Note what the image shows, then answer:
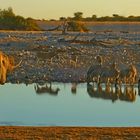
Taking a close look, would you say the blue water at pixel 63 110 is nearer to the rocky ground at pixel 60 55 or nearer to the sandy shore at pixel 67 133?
the sandy shore at pixel 67 133

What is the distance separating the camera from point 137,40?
32.7 metres

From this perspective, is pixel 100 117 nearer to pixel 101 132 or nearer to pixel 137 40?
pixel 101 132

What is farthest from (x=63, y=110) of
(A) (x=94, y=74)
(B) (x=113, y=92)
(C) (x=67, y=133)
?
(A) (x=94, y=74)

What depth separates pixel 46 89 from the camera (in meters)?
18.5

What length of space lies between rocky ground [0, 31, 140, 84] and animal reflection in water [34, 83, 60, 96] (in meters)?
1.26

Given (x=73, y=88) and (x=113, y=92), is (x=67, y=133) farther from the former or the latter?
(x=73, y=88)

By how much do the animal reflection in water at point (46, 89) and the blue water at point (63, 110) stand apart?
0.57 ft

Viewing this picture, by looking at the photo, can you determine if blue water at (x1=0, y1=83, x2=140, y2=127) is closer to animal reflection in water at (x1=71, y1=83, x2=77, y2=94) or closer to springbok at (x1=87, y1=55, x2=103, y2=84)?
animal reflection in water at (x1=71, y1=83, x2=77, y2=94)

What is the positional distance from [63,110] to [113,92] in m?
4.21

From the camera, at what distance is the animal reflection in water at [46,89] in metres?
17.7

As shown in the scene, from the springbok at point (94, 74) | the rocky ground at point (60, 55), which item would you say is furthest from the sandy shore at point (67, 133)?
the rocky ground at point (60, 55)

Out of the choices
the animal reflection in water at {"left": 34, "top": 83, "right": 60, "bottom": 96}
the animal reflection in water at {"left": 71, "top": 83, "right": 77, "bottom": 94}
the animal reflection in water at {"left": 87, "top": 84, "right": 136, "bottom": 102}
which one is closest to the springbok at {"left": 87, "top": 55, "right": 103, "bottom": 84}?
the animal reflection in water at {"left": 87, "top": 84, "right": 136, "bottom": 102}

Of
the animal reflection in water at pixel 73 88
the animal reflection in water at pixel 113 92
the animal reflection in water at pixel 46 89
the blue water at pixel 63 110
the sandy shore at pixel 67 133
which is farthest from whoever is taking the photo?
the animal reflection in water at pixel 73 88

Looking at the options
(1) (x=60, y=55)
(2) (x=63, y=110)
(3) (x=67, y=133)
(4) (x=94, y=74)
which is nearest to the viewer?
(3) (x=67, y=133)
